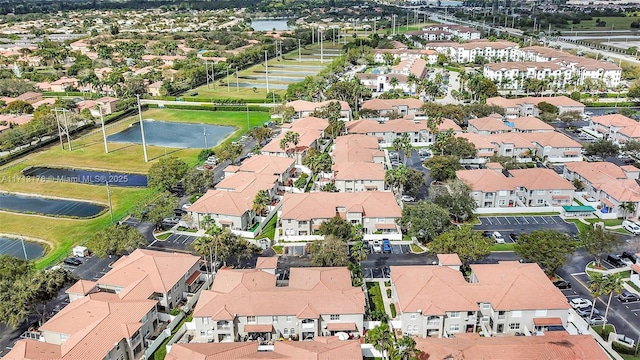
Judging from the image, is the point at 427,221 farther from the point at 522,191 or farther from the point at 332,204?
the point at 522,191

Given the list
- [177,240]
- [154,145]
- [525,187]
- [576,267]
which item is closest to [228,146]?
[154,145]

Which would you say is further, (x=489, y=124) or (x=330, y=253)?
(x=489, y=124)

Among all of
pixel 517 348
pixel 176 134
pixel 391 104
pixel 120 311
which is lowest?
pixel 176 134

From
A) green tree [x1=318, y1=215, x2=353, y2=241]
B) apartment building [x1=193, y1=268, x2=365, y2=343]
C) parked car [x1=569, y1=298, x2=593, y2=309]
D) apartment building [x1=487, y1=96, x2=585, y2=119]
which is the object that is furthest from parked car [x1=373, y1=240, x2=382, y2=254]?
apartment building [x1=487, y1=96, x2=585, y2=119]

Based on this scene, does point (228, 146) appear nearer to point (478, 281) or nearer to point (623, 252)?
point (478, 281)

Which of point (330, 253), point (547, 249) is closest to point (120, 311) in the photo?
point (330, 253)

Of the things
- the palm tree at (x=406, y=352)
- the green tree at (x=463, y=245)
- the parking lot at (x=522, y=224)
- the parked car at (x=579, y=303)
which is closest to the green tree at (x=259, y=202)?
the green tree at (x=463, y=245)

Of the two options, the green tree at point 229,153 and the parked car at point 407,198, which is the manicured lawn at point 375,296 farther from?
the green tree at point 229,153
